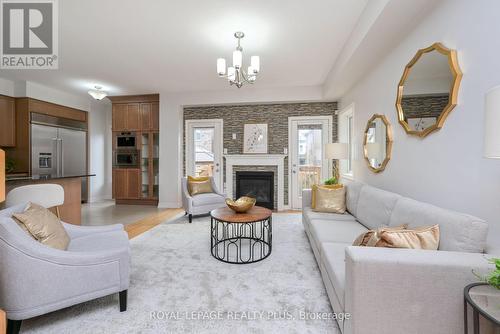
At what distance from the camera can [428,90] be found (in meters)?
1.91

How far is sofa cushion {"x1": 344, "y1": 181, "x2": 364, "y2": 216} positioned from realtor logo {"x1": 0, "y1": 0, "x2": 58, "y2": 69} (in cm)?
383

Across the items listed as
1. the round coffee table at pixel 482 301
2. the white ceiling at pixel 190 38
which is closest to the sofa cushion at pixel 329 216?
the round coffee table at pixel 482 301

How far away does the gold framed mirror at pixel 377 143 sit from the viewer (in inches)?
103

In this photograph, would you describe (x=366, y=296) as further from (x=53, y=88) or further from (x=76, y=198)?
(x=53, y=88)

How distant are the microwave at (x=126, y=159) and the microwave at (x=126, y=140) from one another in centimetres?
15

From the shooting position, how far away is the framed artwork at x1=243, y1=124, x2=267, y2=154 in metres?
5.02

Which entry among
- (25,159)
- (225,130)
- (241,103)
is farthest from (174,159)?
(25,159)

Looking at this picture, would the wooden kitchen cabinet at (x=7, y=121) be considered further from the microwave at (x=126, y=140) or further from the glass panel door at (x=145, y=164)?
the glass panel door at (x=145, y=164)

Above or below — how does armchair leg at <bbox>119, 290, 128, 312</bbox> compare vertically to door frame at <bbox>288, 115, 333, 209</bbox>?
below

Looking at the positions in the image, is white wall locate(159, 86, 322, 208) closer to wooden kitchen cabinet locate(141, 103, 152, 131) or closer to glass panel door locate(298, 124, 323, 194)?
wooden kitchen cabinet locate(141, 103, 152, 131)

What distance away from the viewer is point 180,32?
267 centimetres

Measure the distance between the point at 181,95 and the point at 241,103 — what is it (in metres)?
1.39

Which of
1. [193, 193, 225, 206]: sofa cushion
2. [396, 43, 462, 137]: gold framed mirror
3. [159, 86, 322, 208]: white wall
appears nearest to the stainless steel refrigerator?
[159, 86, 322, 208]: white wall

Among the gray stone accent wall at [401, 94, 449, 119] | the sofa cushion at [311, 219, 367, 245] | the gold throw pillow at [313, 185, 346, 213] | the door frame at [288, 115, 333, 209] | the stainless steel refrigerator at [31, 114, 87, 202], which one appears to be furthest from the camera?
the door frame at [288, 115, 333, 209]
